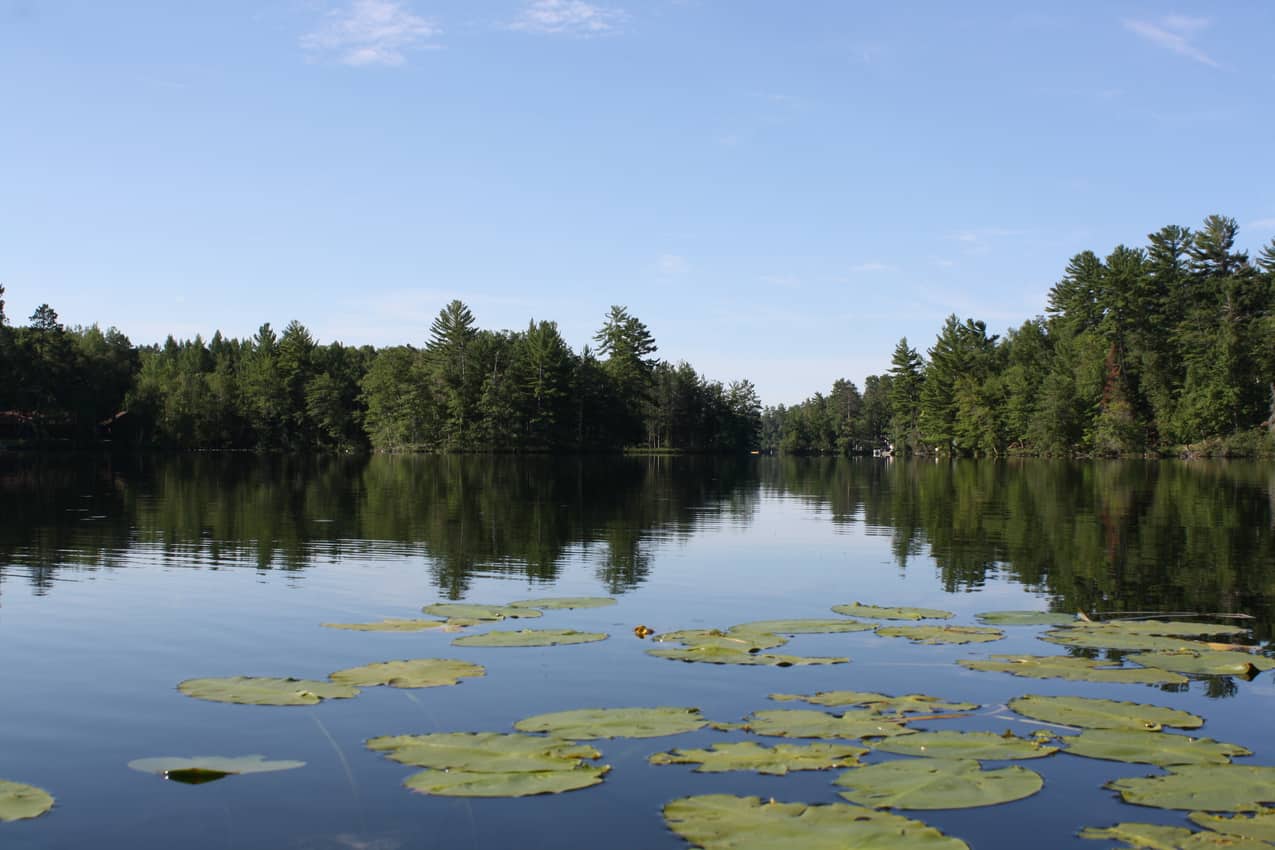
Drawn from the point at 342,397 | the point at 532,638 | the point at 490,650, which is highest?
the point at 342,397

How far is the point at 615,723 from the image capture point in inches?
350

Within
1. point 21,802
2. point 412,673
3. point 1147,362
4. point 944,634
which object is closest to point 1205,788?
point 944,634

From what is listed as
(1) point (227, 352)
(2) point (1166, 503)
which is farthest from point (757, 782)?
(1) point (227, 352)

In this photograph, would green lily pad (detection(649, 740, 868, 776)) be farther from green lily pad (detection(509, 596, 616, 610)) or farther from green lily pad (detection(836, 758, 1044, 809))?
green lily pad (detection(509, 596, 616, 610))

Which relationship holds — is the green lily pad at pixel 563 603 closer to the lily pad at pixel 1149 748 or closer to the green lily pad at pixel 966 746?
the green lily pad at pixel 966 746

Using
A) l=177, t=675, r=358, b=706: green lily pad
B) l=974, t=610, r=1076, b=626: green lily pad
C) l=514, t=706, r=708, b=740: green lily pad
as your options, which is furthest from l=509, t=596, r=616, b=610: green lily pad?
l=514, t=706, r=708, b=740: green lily pad

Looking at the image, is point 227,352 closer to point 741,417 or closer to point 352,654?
point 741,417

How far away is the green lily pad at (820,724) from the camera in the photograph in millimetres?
8555

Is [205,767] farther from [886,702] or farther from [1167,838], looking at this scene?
[1167,838]

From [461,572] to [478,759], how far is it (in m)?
12.9

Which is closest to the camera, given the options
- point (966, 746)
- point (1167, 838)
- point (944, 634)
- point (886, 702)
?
point (1167, 838)

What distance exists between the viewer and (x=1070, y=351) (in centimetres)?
11744

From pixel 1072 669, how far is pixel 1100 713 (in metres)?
2.11

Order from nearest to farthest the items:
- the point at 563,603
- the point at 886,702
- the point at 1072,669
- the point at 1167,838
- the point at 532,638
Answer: the point at 1167,838
the point at 886,702
the point at 1072,669
the point at 532,638
the point at 563,603
